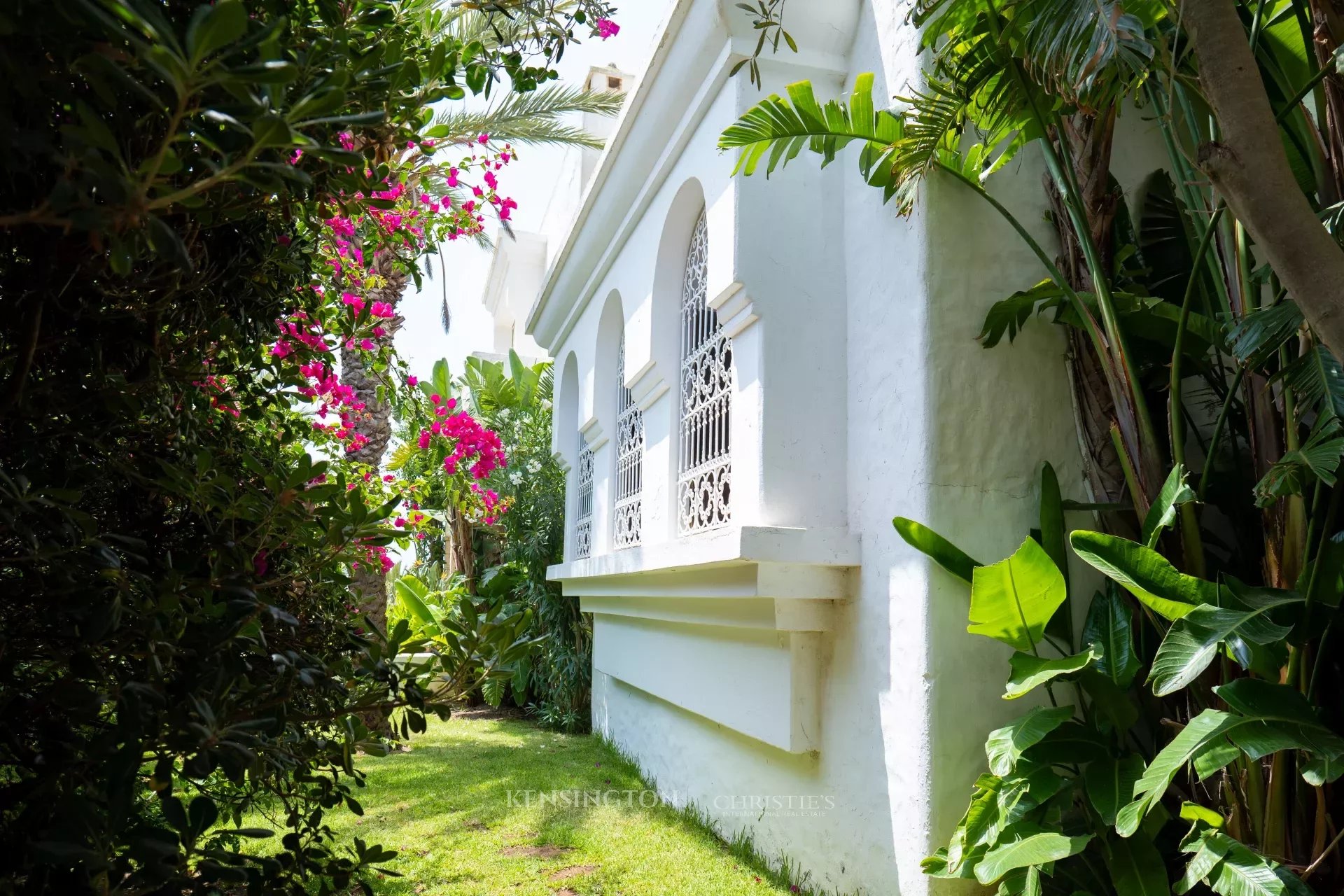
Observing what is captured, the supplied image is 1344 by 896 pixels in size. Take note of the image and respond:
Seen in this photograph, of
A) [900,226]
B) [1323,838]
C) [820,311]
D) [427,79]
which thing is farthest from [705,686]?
[427,79]

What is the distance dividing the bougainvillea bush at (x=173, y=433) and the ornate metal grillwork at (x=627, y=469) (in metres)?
4.03

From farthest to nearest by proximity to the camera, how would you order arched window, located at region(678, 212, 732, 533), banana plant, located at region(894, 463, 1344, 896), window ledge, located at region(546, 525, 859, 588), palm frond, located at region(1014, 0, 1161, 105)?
1. arched window, located at region(678, 212, 732, 533)
2. window ledge, located at region(546, 525, 859, 588)
3. banana plant, located at region(894, 463, 1344, 896)
4. palm frond, located at region(1014, 0, 1161, 105)

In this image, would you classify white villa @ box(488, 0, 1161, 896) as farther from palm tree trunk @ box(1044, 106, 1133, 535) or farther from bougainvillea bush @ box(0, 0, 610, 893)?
bougainvillea bush @ box(0, 0, 610, 893)

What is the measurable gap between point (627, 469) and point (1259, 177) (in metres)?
5.15

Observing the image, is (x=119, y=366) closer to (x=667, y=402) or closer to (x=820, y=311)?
(x=820, y=311)

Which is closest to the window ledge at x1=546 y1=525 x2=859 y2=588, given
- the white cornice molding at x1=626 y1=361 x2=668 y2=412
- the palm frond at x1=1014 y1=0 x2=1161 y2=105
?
the white cornice molding at x1=626 y1=361 x2=668 y2=412

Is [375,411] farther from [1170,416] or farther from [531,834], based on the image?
[1170,416]

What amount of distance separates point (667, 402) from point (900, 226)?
2184 millimetres

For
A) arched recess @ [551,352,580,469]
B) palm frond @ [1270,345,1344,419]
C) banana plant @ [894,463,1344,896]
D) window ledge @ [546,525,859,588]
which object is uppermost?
arched recess @ [551,352,580,469]

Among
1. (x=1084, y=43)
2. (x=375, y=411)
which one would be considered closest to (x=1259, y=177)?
(x=1084, y=43)

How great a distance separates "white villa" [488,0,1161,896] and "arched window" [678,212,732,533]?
0.02 meters

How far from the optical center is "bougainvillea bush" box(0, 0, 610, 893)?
92 centimetres

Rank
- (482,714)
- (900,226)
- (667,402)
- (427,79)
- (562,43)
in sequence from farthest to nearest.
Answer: (482,714) < (667,402) < (900,226) < (562,43) < (427,79)

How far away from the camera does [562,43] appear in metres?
2.18
